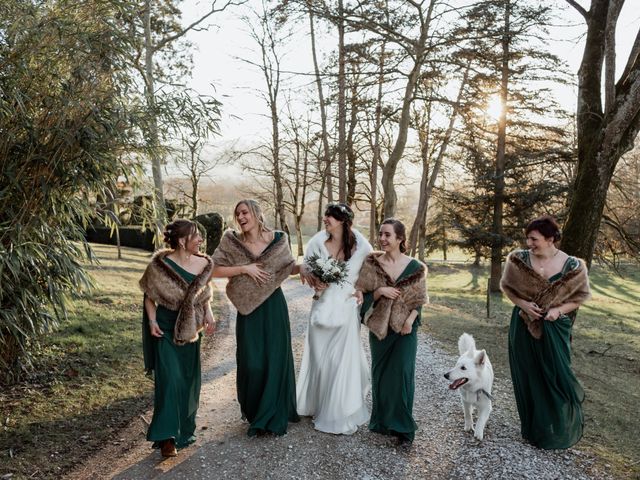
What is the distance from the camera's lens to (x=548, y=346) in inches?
195

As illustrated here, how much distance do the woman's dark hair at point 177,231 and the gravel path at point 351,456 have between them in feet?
6.74

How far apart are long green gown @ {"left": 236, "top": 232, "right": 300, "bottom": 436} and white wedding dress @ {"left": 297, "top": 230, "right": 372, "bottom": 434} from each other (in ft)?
1.03

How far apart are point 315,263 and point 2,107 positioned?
3.53 m

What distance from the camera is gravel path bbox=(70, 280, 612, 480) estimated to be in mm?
4465

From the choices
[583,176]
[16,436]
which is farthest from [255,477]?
[583,176]


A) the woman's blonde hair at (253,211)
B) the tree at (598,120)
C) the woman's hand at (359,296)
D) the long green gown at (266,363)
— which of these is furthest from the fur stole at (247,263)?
the tree at (598,120)

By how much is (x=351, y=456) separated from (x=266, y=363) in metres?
1.25

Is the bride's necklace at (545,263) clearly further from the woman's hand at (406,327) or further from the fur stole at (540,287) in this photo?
the woman's hand at (406,327)

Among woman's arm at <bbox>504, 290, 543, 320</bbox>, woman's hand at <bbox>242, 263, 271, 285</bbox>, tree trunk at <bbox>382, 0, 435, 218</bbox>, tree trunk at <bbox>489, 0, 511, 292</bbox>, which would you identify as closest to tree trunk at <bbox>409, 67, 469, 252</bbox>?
tree trunk at <bbox>489, 0, 511, 292</bbox>

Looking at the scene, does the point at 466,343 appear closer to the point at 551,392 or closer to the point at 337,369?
the point at 551,392

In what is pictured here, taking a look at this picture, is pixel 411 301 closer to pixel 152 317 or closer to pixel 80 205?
pixel 152 317

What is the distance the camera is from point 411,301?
5.06 meters

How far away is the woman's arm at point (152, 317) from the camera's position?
185 inches

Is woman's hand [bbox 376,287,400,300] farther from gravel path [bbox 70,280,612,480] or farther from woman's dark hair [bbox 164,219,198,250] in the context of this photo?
woman's dark hair [bbox 164,219,198,250]
